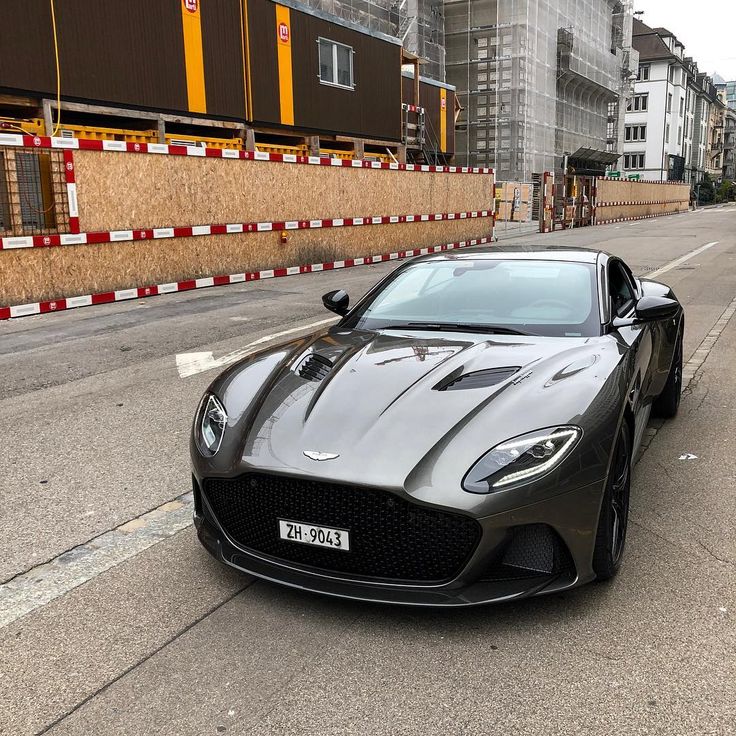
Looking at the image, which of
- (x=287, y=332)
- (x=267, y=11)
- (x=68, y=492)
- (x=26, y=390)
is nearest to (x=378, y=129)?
(x=267, y=11)

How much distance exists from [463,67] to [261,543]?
45.3 m

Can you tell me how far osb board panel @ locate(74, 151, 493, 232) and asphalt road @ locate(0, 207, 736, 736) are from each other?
8.31 metres

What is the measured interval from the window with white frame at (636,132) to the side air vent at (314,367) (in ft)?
321

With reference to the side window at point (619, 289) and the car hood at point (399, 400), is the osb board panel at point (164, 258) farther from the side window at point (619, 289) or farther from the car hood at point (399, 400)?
the side window at point (619, 289)

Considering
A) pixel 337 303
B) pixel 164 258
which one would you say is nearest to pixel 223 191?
pixel 164 258

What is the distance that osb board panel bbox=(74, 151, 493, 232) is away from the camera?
482 inches

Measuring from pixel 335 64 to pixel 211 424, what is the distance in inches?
869

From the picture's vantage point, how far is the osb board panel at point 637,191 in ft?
143

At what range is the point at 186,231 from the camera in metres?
13.6

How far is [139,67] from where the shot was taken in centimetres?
1770

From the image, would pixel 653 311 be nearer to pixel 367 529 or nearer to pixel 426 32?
pixel 367 529

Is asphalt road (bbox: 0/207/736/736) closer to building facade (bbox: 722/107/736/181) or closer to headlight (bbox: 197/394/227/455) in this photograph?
headlight (bbox: 197/394/227/455)

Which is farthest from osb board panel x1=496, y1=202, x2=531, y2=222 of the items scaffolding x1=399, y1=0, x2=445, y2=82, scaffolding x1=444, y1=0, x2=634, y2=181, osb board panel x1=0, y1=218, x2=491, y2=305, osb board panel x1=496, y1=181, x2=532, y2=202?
osb board panel x1=0, y1=218, x2=491, y2=305

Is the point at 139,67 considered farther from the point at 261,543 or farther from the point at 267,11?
the point at 261,543
